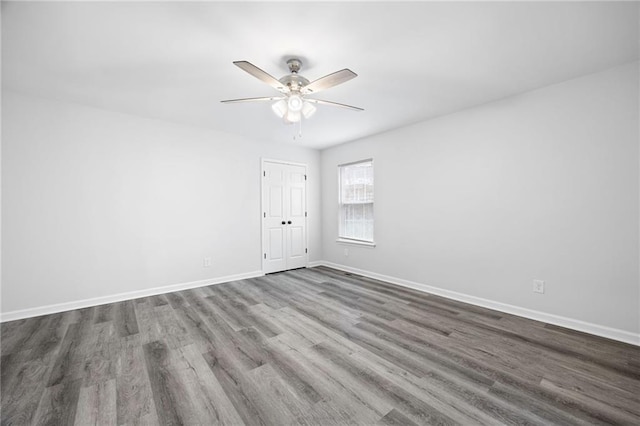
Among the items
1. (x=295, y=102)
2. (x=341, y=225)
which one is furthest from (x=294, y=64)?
(x=341, y=225)

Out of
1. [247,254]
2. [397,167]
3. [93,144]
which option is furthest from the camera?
[247,254]

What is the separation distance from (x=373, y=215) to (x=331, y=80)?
2920 millimetres

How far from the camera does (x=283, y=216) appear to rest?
517 centimetres

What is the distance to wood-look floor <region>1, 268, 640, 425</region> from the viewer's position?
5.07 ft

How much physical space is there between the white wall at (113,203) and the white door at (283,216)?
24 cm

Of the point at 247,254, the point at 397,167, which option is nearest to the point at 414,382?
the point at 397,167

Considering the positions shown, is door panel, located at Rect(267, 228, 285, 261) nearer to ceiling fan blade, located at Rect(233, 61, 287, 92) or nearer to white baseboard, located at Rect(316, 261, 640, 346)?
white baseboard, located at Rect(316, 261, 640, 346)

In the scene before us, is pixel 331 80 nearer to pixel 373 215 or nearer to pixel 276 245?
pixel 373 215

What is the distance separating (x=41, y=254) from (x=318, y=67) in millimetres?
3816

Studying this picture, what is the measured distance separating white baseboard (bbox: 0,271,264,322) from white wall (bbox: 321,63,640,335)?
308 cm

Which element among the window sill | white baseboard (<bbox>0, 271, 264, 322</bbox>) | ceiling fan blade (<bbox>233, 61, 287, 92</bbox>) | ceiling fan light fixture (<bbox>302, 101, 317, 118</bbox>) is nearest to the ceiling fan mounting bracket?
ceiling fan blade (<bbox>233, 61, 287, 92</bbox>)

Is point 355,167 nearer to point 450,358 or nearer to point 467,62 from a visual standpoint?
point 467,62

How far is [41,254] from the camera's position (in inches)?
121

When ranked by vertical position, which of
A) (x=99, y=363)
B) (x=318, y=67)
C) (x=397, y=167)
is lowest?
(x=99, y=363)
